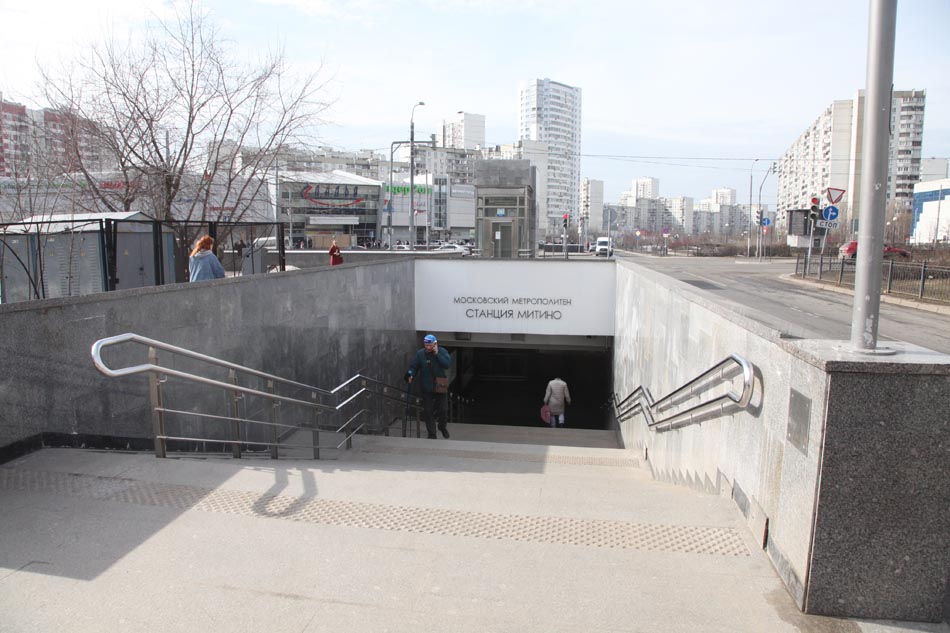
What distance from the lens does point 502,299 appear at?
1684 centimetres

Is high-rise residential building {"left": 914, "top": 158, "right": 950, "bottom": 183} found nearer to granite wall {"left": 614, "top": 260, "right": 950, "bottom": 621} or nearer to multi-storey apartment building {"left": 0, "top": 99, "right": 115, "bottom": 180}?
multi-storey apartment building {"left": 0, "top": 99, "right": 115, "bottom": 180}

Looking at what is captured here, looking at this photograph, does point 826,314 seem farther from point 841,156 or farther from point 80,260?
point 841,156

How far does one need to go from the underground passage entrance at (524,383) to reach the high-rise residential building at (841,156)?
127 ft

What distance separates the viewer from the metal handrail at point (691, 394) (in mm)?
3812

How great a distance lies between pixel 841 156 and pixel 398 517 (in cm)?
6679

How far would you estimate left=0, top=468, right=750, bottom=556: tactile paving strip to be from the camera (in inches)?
139

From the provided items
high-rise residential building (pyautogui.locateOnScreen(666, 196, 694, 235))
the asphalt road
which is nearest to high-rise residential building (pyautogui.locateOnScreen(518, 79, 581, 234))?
high-rise residential building (pyautogui.locateOnScreen(666, 196, 694, 235))

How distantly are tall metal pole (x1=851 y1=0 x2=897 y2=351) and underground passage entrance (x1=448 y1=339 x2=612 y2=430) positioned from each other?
16.4 meters

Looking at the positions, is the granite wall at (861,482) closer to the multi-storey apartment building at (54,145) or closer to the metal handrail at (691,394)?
the metal handrail at (691,394)

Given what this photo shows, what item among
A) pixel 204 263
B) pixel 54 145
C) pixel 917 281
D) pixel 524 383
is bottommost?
pixel 524 383

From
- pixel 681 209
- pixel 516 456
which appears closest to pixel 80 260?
pixel 516 456

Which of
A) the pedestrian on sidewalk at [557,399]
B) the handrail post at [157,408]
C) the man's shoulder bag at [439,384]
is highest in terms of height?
the handrail post at [157,408]

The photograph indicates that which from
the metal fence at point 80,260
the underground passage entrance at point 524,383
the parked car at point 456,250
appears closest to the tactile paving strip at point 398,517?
the metal fence at point 80,260

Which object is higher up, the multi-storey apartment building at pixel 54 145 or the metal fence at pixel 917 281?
the multi-storey apartment building at pixel 54 145
